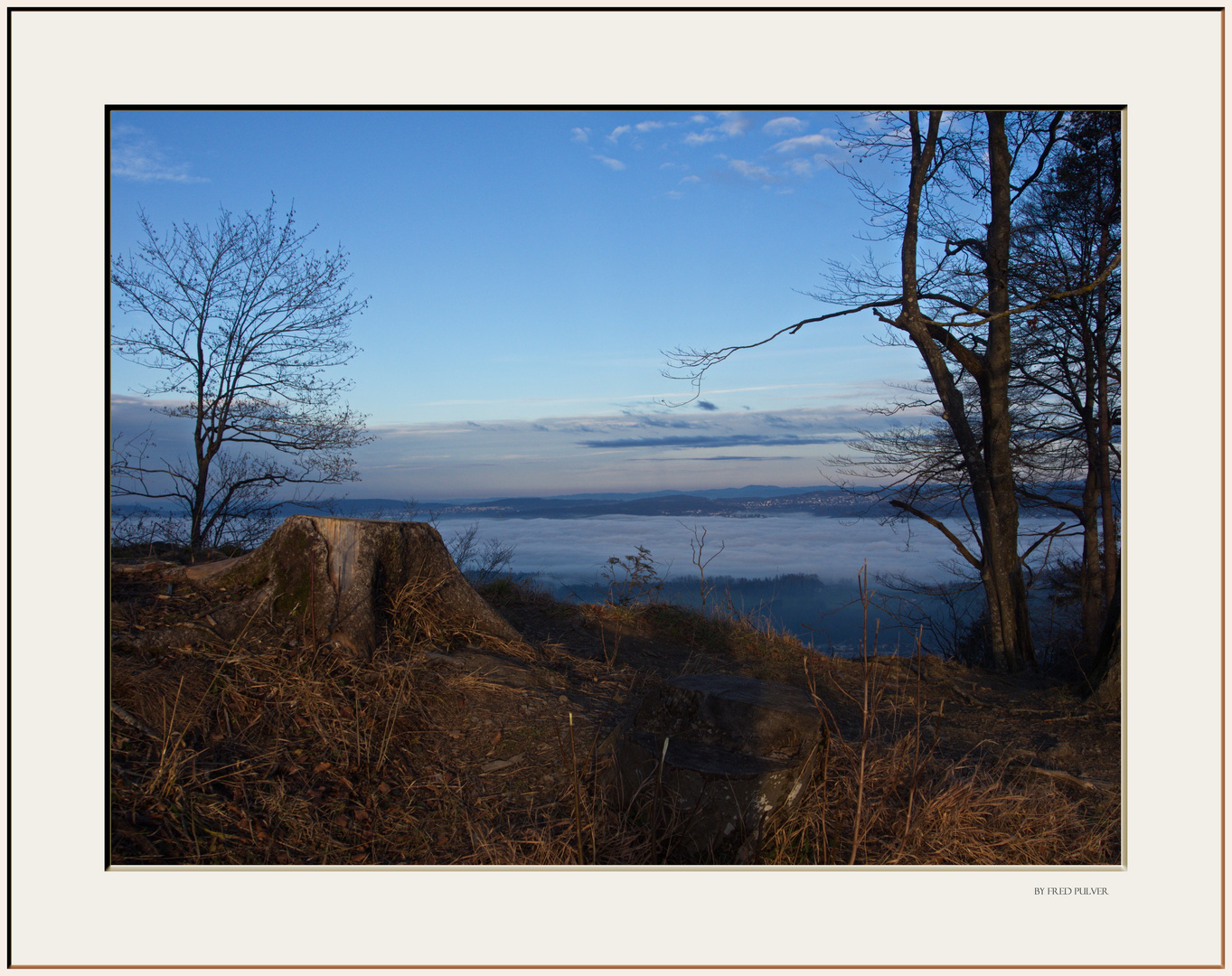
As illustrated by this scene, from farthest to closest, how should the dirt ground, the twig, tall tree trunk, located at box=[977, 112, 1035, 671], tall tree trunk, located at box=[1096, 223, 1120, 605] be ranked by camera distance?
tall tree trunk, located at box=[1096, 223, 1120, 605] → tall tree trunk, located at box=[977, 112, 1035, 671] → the twig → the dirt ground

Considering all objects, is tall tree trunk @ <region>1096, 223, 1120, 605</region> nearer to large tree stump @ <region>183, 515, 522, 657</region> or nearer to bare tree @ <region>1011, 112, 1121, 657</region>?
bare tree @ <region>1011, 112, 1121, 657</region>

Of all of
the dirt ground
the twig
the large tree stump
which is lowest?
the dirt ground

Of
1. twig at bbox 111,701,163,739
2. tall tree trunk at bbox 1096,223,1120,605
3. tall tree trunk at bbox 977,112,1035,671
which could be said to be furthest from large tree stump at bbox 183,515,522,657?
tall tree trunk at bbox 1096,223,1120,605

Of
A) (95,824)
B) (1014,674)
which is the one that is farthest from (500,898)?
(1014,674)

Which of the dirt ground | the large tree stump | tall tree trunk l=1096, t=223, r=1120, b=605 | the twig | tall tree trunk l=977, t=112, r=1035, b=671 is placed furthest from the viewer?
tall tree trunk l=1096, t=223, r=1120, b=605

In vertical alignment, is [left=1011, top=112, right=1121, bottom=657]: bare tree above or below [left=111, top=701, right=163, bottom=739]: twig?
above

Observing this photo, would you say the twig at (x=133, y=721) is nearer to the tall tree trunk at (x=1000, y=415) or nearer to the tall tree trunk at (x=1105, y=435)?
the tall tree trunk at (x=1000, y=415)
